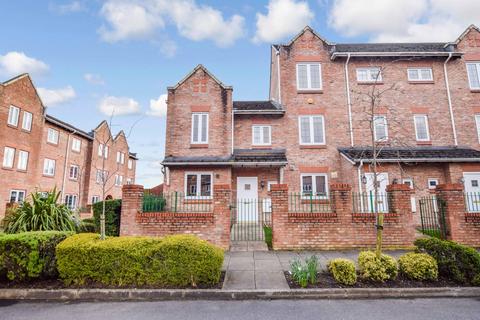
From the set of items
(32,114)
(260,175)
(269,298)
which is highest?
(32,114)

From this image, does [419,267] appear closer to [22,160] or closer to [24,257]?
[24,257]

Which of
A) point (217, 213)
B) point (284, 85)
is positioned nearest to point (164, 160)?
point (217, 213)

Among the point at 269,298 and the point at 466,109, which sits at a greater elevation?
the point at 466,109

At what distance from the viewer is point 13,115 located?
20828 mm

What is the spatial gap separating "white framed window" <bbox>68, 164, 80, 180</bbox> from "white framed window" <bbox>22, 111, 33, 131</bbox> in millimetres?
6184

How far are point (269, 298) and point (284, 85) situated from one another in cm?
1415

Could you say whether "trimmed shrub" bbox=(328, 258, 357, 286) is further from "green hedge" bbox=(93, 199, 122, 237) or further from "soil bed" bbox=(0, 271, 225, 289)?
"green hedge" bbox=(93, 199, 122, 237)

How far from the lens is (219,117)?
15820 millimetres

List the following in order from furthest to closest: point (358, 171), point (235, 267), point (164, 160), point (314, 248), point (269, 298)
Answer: point (164, 160) < point (358, 171) < point (314, 248) < point (235, 267) < point (269, 298)

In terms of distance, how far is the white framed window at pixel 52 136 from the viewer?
24400mm

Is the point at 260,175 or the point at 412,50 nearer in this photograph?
the point at 260,175

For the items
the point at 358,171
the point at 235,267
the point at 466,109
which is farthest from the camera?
the point at 466,109

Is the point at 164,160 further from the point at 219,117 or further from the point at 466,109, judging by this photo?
the point at 466,109

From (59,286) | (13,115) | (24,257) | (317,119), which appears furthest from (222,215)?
(13,115)
